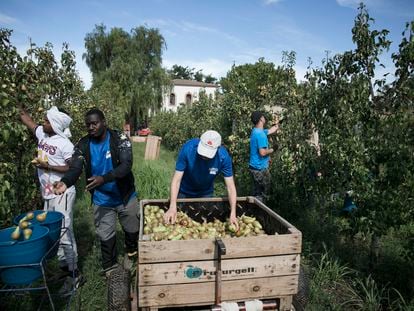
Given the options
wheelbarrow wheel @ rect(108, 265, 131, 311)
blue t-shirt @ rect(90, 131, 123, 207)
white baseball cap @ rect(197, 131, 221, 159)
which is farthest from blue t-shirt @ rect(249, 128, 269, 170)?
wheelbarrow wheel @ rect(108, 265, 131, 311)

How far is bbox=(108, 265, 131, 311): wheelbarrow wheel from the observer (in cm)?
277

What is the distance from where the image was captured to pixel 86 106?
920cm

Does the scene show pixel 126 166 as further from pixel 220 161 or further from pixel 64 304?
pixel 64 304

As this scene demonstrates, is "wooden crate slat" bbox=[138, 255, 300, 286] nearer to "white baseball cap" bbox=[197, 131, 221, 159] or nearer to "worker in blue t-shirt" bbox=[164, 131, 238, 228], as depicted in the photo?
"worker in blue t-shirt" bbox=[164, 131, 238, 228]

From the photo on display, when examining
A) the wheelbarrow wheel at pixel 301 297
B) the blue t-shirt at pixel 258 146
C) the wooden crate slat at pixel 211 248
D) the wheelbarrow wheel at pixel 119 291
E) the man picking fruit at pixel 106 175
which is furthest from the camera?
the blue t-shirt at pixel 258 146

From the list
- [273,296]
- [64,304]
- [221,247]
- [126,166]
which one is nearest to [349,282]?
[273,296]

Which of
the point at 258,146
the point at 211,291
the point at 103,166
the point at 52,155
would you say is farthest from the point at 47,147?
the point at 258,146

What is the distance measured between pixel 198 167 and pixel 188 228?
77cm

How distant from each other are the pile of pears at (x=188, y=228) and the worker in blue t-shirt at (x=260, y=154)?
266cm

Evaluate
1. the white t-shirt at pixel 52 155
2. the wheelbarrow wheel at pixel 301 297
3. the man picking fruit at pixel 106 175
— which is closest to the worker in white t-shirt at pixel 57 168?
the white t-shirt at pixel 52 155

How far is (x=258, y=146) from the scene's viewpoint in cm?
591

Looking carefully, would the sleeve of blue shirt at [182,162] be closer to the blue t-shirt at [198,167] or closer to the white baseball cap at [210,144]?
the blue t-shirt at [198,167]

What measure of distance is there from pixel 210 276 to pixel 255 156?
378 cm

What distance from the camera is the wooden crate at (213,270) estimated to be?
2.36 metres
